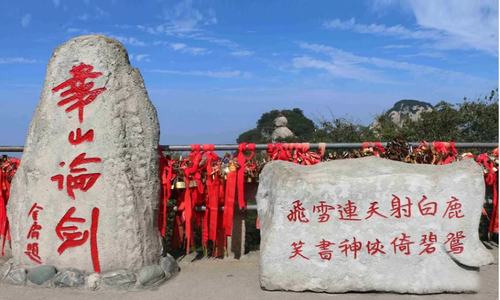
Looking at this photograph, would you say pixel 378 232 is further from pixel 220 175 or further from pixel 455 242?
pixel 220 175

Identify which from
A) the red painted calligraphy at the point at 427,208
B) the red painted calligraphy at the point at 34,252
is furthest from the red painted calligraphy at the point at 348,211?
the red painted calligraphy at the point at 34,252

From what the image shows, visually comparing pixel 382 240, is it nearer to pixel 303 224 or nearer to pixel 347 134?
pixel 303 224

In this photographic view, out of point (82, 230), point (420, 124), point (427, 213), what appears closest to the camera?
point (427, 213)

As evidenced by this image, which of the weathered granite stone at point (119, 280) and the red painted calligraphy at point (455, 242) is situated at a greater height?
the red painted calligraphy at point (455, 242)

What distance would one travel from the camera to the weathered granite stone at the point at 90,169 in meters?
3.91

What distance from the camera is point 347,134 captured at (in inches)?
466

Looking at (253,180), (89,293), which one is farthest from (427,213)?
(89,293)

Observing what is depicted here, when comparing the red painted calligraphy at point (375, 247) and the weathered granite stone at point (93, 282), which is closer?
the red painted calligraphy at point (375, 247)

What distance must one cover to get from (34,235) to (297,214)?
2.35 metres

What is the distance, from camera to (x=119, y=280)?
3.84 m

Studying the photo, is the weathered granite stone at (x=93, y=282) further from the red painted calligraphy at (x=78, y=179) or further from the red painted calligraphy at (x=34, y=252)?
the red painted calligraphy at (x=78, y=179)

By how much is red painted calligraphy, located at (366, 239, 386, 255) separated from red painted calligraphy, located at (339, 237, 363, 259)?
0.07 m

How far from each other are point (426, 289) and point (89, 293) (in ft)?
9.16

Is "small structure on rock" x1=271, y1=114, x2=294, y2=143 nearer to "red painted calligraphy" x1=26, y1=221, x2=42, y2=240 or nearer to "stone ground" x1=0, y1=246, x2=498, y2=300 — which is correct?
"stone ground" x1=0, y1=246, x2=498, y2=300
